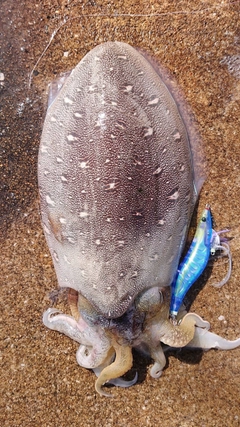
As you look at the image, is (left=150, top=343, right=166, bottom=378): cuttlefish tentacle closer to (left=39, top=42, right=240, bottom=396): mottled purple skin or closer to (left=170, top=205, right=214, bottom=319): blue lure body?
(left=39, top=42, right=240, bottom=396): mottled purple skin

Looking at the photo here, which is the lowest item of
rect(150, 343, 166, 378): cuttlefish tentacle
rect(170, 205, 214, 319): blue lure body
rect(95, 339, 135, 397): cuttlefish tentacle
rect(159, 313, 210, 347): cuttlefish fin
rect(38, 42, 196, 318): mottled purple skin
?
rect(150, 343, 166, 378): cuttlefish tentacle

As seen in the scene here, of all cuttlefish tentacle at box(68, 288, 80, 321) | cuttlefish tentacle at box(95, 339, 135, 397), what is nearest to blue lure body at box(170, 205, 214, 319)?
cuttlefish tentacle at box(95, 339, 135, 397)

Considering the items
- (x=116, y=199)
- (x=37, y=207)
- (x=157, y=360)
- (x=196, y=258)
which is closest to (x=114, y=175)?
(x=116, y=199)

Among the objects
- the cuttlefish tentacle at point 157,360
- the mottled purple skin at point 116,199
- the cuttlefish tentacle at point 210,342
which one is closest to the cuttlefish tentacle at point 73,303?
the mottled purple skin at point 116,199

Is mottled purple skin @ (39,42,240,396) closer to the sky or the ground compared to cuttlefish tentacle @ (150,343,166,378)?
closer to the sky

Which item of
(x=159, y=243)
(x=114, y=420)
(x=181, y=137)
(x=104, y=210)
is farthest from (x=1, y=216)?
(x=114, y=420)

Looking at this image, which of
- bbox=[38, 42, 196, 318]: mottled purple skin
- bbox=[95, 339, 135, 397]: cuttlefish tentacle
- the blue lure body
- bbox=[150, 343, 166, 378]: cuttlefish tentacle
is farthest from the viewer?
the blue lure body

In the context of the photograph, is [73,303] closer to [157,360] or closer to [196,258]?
[157,360]
